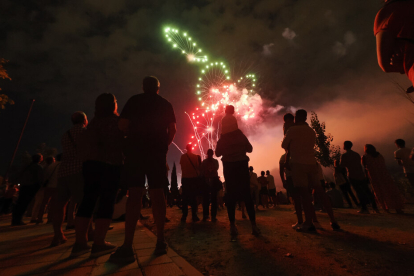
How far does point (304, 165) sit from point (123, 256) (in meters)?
3.12

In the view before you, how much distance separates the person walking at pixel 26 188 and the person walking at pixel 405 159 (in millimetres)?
10409

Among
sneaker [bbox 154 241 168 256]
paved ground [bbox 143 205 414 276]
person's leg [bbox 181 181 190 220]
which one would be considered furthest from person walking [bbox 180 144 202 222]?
sneaker [bbox 154 241 168 256]

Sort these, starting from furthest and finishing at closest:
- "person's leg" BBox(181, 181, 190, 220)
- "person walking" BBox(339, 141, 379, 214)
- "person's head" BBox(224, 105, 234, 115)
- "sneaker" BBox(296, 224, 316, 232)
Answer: "person walking" BBox(339, 141, 379, 214) → "person's leg" BBox(181, 181, 190, 220) → "person's head" BBox(224, 105, 234, 115) → "sneaker" BBox(296, 224, 316, 232)

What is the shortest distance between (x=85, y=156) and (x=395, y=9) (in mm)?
3282

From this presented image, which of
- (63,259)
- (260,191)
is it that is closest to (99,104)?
(63,259)

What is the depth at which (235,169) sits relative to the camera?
3674 mm

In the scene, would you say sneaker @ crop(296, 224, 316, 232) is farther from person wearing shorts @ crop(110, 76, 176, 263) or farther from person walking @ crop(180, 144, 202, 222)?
person walking @ crop(180, 144, 202, 222)

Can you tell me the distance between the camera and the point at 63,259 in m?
2.18

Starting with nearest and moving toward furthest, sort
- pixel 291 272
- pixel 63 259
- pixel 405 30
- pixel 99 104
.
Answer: pixel 405 30
pixel 291 272
pixel 63 259
pixel 99 104

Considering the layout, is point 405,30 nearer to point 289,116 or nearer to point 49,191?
point 289,116

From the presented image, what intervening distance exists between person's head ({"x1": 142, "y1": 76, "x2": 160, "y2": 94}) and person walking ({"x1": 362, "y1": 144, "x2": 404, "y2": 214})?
250 inches

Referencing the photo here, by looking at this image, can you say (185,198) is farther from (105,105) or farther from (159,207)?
(105,105)

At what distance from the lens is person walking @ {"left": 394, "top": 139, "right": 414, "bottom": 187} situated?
5.58 meters

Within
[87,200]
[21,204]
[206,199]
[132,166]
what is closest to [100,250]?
[87,200]
